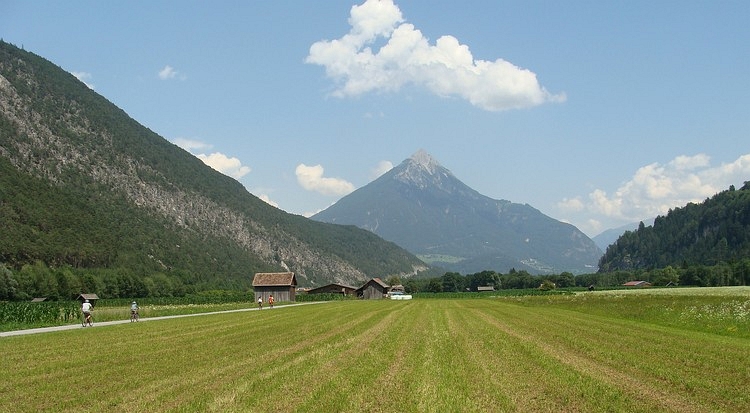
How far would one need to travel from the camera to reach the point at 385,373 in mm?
16172

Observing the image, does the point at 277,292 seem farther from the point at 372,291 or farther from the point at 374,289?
the point at 374,289

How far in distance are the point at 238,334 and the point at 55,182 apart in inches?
6604

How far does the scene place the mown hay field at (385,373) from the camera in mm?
12508

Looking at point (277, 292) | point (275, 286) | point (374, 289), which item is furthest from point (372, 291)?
point (275, 286)

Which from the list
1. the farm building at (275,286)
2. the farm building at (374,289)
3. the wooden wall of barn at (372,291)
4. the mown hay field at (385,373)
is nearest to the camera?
the mown hay field at (385,373)

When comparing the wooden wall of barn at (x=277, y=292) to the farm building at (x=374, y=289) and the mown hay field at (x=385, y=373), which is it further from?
the mown hay field at (x=385, y=373)

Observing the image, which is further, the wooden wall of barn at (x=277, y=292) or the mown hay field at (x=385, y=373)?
the wooden wall of barn at (x=277, y=292)

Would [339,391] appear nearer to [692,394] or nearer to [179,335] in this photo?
[692,394]

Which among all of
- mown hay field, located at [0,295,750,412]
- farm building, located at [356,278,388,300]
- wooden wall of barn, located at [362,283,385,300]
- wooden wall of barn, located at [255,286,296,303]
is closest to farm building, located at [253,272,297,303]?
wooden wall of barn, located at [255,286,296,303]

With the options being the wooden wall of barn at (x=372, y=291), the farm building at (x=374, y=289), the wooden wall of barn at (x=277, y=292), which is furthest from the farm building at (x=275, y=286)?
the wooden wall of barn at (x=372, y=291)

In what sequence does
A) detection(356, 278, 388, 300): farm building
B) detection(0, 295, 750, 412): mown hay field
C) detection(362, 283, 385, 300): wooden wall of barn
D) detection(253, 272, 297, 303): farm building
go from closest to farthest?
detection(0, 295, 750, 412): mown hay field → detection(253, 272, 297, 303): farm building → detection(356, 278, 388, 300): farm building → detection(362, 283, 385, 300): wooden wall of barn

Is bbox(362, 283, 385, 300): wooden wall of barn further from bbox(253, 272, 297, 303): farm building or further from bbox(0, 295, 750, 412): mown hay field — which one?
bbox(0, 295, 750, 412): mown hay field

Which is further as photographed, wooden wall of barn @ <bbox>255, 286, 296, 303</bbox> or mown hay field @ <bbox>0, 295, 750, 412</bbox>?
wooden wall of barn @ <bbox>255, 286, 296, 303</bbox>

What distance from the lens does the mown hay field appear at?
1251 centimetres
